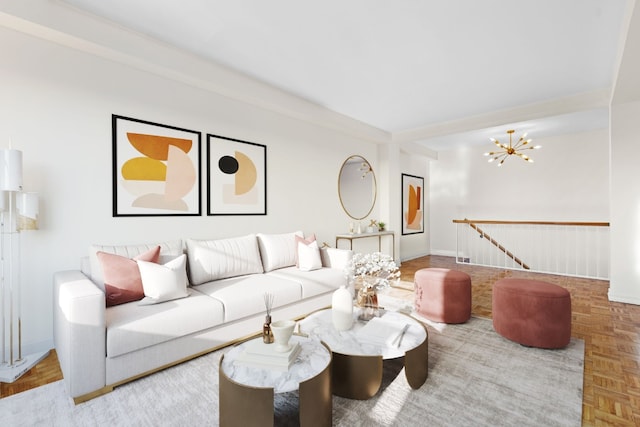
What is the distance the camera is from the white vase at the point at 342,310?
2.20m

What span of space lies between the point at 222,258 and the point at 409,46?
9.15ft

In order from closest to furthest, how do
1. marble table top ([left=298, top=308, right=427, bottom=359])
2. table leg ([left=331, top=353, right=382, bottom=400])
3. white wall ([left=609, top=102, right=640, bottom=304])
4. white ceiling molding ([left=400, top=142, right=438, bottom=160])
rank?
table leg ([left=331, top=353, right=382, bottom=400])
marble table top ([left=298, top=308, right=427, bottom=359])
white wall ([left=609, top=102, right=640, bottom=304])
white ceiling molding ([left=400, top=142, right=438, bottom=160])

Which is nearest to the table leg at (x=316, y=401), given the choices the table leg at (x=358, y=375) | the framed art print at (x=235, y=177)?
the table leg at (x=358, y=375)

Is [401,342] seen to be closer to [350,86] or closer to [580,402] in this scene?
[580,402]

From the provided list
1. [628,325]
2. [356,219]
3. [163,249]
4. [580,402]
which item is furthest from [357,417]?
[356,219]

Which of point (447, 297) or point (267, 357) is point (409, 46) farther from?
point (267, 357)

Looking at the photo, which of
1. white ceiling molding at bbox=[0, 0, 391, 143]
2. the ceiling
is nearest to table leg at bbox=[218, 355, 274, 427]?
the ceiling

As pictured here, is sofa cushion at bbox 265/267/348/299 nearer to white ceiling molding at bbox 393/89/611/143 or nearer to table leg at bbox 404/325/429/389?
table leg at bbox 404/325/429/389

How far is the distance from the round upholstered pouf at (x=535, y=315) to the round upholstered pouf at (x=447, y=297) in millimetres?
388

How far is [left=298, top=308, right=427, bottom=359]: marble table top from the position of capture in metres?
1.95

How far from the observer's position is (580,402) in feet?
6.16

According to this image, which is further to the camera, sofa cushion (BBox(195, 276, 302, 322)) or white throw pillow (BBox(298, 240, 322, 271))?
white throw pillow (BBox(298, 240, 322, 271))

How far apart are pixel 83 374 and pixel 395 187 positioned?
558 centimetres

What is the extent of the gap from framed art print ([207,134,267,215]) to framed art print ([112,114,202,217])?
0.59ft
